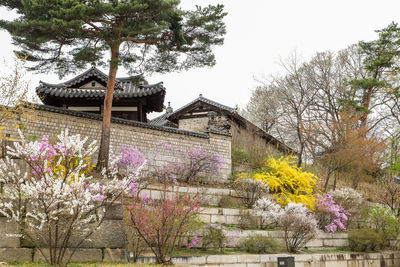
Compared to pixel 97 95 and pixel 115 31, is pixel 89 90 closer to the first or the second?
pixel 97 95

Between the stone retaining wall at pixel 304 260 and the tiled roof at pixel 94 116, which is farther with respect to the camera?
the tiled roof at pixel 94 116

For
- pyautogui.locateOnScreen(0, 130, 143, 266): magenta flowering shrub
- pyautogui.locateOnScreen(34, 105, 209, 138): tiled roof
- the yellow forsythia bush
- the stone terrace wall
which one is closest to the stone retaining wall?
the yellow forsythia bush

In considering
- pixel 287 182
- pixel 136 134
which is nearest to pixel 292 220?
pixel 287 182

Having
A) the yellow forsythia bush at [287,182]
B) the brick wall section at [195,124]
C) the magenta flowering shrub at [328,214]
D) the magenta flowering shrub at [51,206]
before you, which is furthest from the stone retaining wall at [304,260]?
the brick wall section at [195,124]

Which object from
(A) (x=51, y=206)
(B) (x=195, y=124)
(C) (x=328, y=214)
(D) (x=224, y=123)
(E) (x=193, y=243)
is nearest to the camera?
(A) (x=51, y=206)

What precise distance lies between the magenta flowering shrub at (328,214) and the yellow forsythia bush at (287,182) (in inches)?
14.2

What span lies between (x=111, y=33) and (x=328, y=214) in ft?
35.5

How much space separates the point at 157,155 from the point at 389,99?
18.1 meters

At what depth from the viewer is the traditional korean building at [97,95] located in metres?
18.4

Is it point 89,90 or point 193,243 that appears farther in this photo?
point 89,90

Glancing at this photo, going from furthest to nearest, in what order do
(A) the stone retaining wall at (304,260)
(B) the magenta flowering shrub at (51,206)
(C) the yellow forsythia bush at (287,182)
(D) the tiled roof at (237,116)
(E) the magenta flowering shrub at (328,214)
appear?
1. (D) the tiled roof at (237,116)
2. (C) the yellow forsythia bush at (287,182)
3. (E) the magenta flowering shrub at (328,214)
4. (A) the stone retaining wall at (304,260)
5. (B) the magenta flowering shrub at (51,206)

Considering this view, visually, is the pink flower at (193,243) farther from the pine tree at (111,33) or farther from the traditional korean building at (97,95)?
the traditional korean building at (97,95)

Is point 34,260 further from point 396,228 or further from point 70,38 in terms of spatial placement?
point 396,228

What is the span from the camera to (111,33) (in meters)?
12.6
